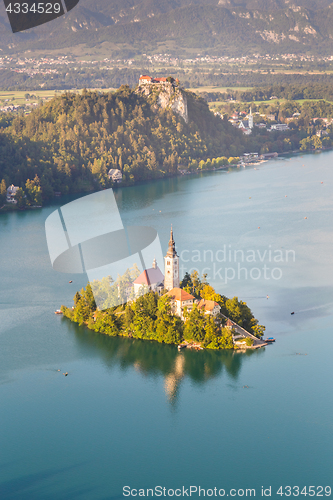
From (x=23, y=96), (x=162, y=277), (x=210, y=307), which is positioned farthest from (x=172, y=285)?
(x=23, y=96)

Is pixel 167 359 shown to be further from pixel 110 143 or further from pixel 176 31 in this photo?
pixel 176 31

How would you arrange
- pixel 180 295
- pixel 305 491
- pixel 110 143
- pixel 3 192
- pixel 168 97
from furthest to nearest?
pixel 168 97 → pixel 110 143 → pixel 3 192 → pixel 180 295 → pixel 305 491

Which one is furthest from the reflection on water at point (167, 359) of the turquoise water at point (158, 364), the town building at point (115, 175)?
the town building at point (115, 175)

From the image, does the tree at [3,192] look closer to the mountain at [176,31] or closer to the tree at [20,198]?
the tree at [20,198]

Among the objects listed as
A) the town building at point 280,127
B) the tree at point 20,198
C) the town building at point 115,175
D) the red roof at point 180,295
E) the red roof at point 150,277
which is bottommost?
the town building at point 280,127

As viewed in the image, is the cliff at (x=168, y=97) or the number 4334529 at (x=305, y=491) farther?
the cliff at (x=168, y=97)

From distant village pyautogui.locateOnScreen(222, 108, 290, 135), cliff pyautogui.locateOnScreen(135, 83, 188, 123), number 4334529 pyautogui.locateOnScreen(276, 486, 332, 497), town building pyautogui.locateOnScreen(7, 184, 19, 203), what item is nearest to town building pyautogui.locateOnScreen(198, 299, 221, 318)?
number 4334529 pyautogui.locateOnScreen(276, 486, 332, 497)
